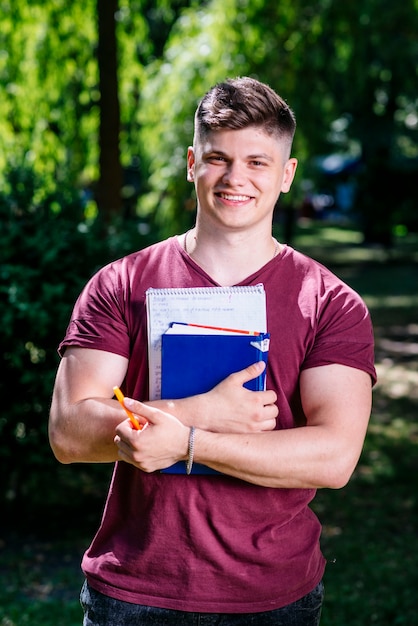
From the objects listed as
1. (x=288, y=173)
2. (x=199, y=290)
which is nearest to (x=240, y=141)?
(x=288, y=173)

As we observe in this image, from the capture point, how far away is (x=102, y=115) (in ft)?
21.7

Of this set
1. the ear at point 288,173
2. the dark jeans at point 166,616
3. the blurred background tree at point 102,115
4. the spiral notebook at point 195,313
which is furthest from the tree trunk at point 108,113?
the dark jeans at point 166,616

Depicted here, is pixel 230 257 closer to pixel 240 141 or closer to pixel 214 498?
pixel 240 141

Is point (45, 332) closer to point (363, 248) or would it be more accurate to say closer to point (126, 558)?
point (126, 558)

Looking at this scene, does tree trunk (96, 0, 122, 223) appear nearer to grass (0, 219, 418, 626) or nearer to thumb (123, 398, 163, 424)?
grass (0, 219, 418, 626)

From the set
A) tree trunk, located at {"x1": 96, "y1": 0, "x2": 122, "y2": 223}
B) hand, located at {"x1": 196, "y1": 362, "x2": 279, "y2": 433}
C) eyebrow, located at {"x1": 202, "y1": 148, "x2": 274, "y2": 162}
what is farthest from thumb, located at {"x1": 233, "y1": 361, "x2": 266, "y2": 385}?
tree trunk, located at {"x1": 96, "y1": 0, "x2": 122, "y2": 223}

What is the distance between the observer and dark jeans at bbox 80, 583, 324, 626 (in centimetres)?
192

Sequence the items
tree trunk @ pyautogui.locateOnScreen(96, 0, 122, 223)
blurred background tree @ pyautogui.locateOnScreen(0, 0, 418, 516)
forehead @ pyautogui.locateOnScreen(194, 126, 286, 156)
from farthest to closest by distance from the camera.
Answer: tree trunk @ pyautogui.locateOnScreen(96, 0, 122, 223), blurred background tree @ pyautogui.locateOnScreen(0, 0, 418, 516), forehead @ pyautogui.locateOnScreen(194, 126, 286, 156)

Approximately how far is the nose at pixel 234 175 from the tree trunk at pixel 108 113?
4.59 meters

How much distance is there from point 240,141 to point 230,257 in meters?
0.26

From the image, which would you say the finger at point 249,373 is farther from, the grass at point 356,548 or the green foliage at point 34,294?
the green foliage at point 34,294

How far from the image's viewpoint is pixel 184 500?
1934mm

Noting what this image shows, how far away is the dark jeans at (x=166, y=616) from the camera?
1.92 m

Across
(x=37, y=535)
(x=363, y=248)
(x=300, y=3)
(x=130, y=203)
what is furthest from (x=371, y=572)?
(x=363, y=248)
